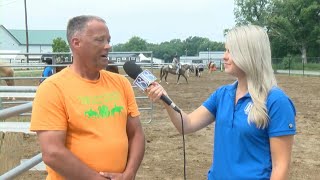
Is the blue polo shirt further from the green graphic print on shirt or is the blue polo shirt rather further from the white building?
the white building

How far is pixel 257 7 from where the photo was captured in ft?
280

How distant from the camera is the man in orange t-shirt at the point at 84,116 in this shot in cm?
245

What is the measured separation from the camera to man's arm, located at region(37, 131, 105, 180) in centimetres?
244

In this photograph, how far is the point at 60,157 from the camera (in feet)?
8.00

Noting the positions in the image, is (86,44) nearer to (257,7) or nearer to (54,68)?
(54,68)

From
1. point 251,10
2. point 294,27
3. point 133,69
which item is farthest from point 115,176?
point 251,10

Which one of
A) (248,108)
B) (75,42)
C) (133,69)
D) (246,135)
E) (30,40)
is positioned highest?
(30,40)

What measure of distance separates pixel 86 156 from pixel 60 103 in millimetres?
308

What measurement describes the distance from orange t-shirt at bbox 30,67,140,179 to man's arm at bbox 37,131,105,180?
4 cm

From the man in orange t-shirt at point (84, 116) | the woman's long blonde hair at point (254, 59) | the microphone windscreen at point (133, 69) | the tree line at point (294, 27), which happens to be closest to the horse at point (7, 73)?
the microphone windscreen at point (133, 69)

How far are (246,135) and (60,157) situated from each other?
0.93 metres

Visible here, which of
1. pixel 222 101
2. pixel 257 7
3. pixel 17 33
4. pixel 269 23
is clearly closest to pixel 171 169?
pixel 222 101

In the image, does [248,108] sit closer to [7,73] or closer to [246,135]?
[246,135]

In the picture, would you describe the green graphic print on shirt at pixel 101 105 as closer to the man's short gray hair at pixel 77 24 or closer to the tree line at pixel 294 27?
the man's short gray hair at pixel 77 24
